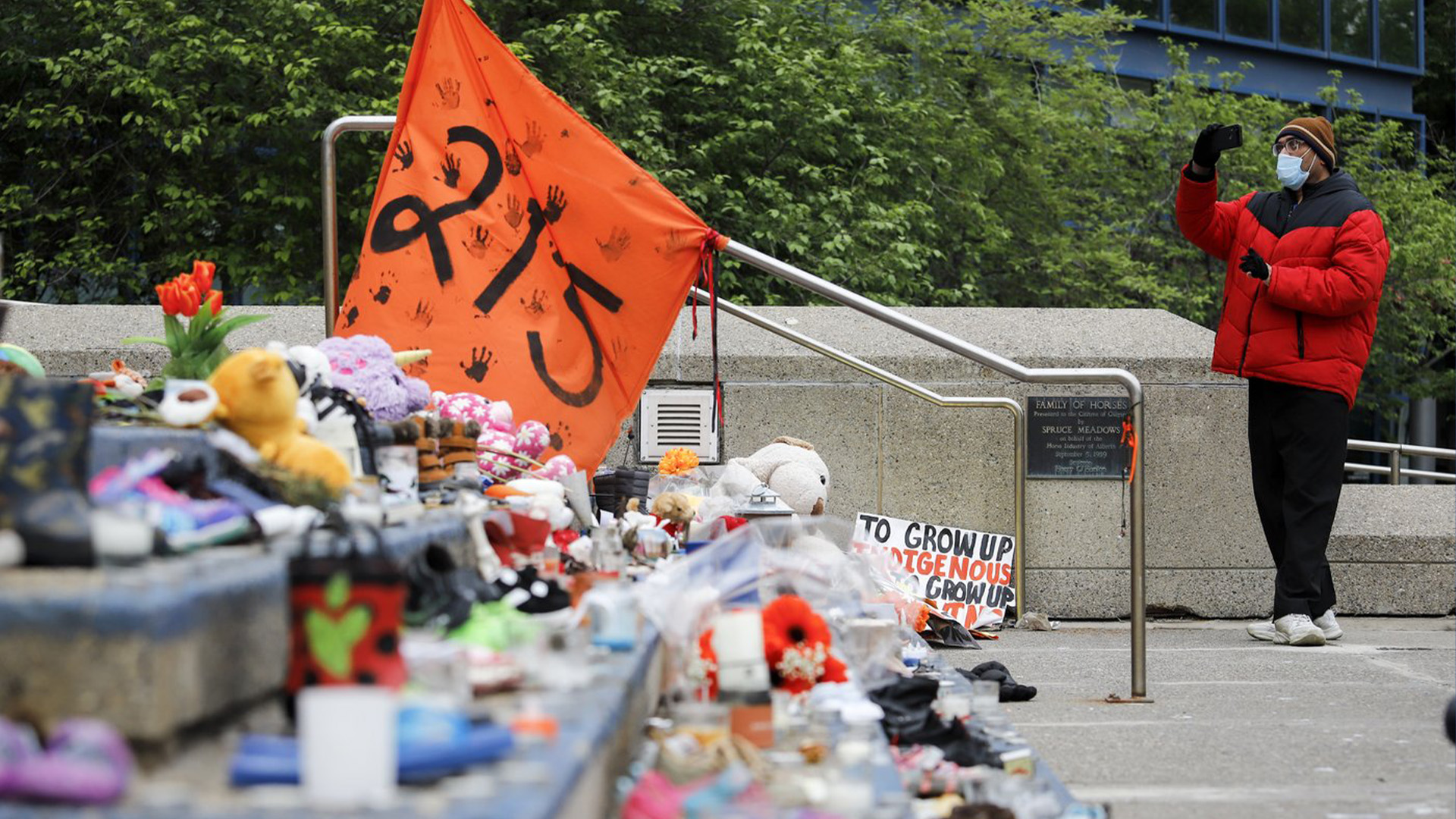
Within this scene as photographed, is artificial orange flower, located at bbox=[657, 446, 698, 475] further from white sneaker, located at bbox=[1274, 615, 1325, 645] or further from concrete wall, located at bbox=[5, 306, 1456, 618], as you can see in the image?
white sneaker, located at bbox=[1274, 615, 1325, 645]

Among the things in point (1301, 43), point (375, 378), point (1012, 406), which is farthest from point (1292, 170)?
point (1301, 43)

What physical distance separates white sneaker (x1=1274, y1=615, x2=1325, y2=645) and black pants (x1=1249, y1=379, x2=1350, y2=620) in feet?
0.15

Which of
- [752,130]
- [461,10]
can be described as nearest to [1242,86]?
[752,130]

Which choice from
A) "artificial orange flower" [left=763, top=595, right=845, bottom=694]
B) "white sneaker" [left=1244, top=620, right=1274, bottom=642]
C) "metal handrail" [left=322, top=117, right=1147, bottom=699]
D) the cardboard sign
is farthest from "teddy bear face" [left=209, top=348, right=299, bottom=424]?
"white sneaker" [left=1244, top=620, right=1274, bottom=642]

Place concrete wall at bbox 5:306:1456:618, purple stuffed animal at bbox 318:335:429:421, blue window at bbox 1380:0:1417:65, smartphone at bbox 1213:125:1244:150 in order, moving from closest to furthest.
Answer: purple stuffed animal at bbox 318:335:429:421 → smartphone at bbox 1213:125:1244:150 → concrete wall at bbox 5:306:1456:618 → blue window at bbox 1380:0:1417:65

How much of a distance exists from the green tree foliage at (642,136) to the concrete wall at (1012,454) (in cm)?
663

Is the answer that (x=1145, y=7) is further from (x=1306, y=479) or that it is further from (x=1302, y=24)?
(x=1306, y=479)

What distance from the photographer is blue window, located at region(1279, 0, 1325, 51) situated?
99.6ft

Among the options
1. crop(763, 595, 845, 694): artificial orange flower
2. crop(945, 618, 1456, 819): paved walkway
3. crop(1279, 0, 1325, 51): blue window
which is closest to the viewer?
crop(763, 595, 845, 694): artificial orange flower

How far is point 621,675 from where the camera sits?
96.3 inches

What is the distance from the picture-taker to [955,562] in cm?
680

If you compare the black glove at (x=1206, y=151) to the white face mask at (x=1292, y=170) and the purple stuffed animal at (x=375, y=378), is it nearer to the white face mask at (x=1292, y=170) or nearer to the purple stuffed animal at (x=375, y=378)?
the white face mask at (x=1292, y=170)

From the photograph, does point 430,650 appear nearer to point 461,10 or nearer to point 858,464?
point 461,10

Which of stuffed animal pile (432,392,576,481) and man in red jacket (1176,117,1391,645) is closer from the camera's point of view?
stuffed animal pile (432,392,576,481)
